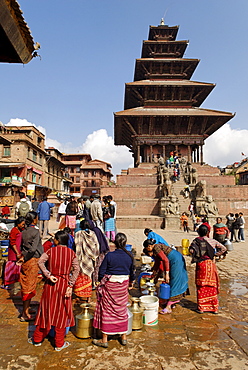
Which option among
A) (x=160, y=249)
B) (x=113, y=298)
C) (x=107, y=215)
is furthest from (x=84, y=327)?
(x=107, y=215)

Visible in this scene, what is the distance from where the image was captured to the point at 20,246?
13.5 ft

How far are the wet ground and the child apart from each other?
0.18m

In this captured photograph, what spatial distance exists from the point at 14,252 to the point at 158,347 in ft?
10.4

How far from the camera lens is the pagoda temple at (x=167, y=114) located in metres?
25.7

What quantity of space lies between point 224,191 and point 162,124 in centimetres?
1067

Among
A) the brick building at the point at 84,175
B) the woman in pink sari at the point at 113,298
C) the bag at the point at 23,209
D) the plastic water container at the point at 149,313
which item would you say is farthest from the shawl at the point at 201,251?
the brick building at the point at 84,175

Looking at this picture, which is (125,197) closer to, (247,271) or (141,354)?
(247,271)

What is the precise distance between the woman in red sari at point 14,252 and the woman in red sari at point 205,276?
3.01 m

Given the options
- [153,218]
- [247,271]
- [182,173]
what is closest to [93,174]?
[182,173]

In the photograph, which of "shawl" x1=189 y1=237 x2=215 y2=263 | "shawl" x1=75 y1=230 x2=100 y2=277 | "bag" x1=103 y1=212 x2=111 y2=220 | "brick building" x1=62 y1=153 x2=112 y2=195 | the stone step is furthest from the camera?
"brick building" x1=62 y1=153 x2=112 y2=195

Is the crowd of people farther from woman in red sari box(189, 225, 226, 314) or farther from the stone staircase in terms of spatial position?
the stone staircase

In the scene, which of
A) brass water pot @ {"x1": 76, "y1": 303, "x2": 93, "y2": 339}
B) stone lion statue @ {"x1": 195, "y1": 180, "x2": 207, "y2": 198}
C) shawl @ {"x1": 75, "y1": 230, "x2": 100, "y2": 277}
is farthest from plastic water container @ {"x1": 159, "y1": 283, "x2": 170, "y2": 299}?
stone lion statue @ {"x1": 195, "y1": 180, "x2": 207, "y2": 198}

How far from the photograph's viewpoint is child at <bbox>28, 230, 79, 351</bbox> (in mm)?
2938

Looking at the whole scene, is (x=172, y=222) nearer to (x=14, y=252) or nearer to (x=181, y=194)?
(x=181, y=194)
